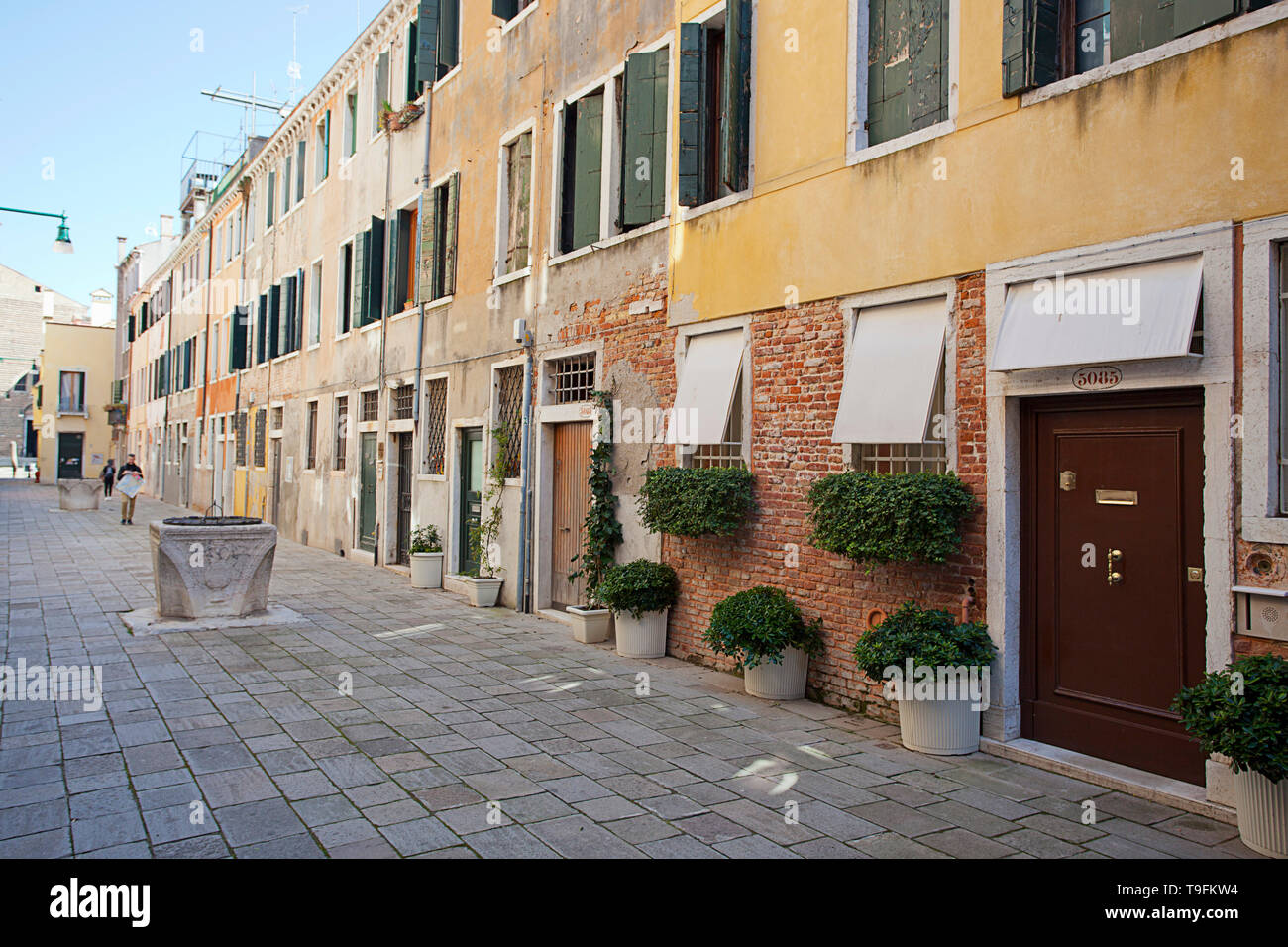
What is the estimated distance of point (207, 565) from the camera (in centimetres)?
960

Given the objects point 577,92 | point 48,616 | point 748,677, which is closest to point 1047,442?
point 748,677

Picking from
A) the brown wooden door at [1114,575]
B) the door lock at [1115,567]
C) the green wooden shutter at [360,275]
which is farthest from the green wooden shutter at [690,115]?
the green wooden shutter at [360,275]

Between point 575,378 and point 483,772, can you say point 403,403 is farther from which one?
point 483,772

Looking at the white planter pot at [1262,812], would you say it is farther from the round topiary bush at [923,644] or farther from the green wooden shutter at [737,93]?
the green wooden shutter at [737,93]

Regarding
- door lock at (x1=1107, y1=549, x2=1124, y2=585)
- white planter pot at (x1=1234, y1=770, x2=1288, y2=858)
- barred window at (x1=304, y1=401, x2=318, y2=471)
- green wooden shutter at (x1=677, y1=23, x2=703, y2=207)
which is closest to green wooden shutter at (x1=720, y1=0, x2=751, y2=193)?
green wooden shutter at (x1=677, y1=23, x2=703, y2=207)

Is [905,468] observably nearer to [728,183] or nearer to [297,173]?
[728,183]

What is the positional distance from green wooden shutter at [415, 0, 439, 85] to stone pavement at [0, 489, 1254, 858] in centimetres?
933

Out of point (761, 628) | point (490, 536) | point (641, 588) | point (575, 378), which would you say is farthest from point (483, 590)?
point (761, 628)

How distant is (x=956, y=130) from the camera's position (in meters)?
6.04

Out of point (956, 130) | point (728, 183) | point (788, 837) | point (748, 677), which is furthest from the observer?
point (728, 183)

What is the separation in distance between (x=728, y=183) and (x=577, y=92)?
11.7 feet

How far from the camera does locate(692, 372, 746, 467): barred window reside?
26.2ft

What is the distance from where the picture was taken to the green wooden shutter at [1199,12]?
4633mm

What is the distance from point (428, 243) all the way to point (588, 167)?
4.51 meters
